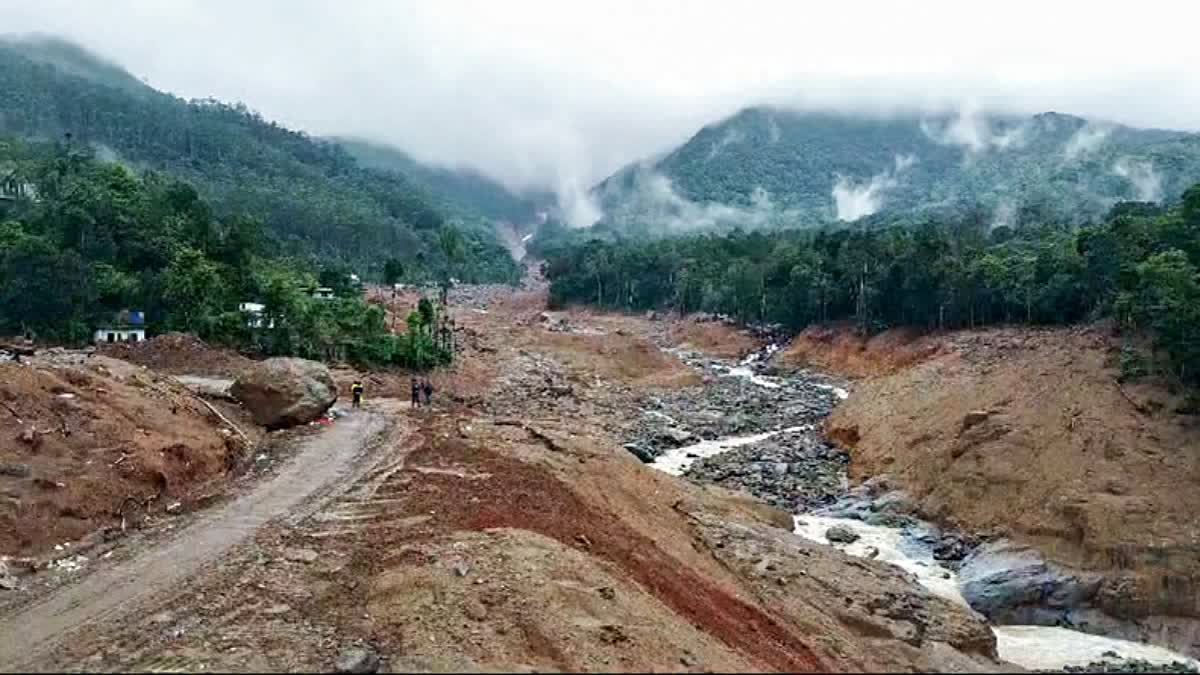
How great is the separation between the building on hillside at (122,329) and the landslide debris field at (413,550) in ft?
58.5

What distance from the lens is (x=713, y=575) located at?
76.7 feet

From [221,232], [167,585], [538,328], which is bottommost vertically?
[538,328]

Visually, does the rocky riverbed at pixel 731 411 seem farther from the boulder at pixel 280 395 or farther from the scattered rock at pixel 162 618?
the scattered rock at pixel 162 618

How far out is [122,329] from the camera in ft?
191

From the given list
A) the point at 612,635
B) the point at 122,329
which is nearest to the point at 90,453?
the point at 612,635

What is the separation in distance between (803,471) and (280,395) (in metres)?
24.0

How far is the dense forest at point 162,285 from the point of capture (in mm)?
56000

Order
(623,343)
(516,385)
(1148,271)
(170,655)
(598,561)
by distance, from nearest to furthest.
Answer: (170,655), (598,561), (1148,271), (516,385), (623,343)

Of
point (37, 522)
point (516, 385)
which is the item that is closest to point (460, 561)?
point (37, 522)

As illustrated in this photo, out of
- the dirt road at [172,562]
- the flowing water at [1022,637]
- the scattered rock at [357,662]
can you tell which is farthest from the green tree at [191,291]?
the scattered rock at [357,662]

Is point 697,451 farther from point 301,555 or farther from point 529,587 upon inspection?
point 529,587

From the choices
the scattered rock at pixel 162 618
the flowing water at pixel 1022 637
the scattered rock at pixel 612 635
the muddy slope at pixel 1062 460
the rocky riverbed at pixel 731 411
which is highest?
the scattered rock at pixel 612 635

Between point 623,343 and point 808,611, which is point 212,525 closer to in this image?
point 808,611

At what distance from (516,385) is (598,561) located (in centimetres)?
4750
